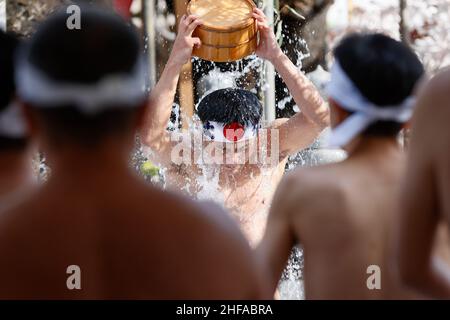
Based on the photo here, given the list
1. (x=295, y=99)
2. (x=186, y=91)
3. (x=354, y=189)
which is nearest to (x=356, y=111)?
(x=354, y=189)

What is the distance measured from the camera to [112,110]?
5.40 ft

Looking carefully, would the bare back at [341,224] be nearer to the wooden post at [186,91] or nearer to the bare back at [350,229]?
the bare back at [350,229]

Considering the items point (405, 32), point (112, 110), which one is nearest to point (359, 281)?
point (112, 110)

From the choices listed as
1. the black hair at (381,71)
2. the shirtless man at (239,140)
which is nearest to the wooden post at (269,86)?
the shirtless man at (239,140)

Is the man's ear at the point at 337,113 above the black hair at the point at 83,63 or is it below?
above

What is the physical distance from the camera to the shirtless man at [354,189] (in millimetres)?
2352

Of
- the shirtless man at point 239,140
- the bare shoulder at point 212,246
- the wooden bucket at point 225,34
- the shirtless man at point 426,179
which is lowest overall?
the bare shoulder at point 212,246

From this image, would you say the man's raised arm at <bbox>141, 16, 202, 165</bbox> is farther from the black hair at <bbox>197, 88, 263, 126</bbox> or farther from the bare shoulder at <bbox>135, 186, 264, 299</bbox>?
the bare shoulder at <bbox>135, 186, 264, 299</bbox>

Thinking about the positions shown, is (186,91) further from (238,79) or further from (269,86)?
(269,86)

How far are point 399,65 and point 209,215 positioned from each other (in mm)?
978

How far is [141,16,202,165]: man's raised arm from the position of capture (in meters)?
4.14

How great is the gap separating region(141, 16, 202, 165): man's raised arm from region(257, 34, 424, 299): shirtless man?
1728 millimetres

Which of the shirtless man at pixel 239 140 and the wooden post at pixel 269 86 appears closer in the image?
the shirtless man at pixel 239 140

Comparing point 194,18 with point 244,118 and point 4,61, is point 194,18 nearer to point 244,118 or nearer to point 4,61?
point 244,118
